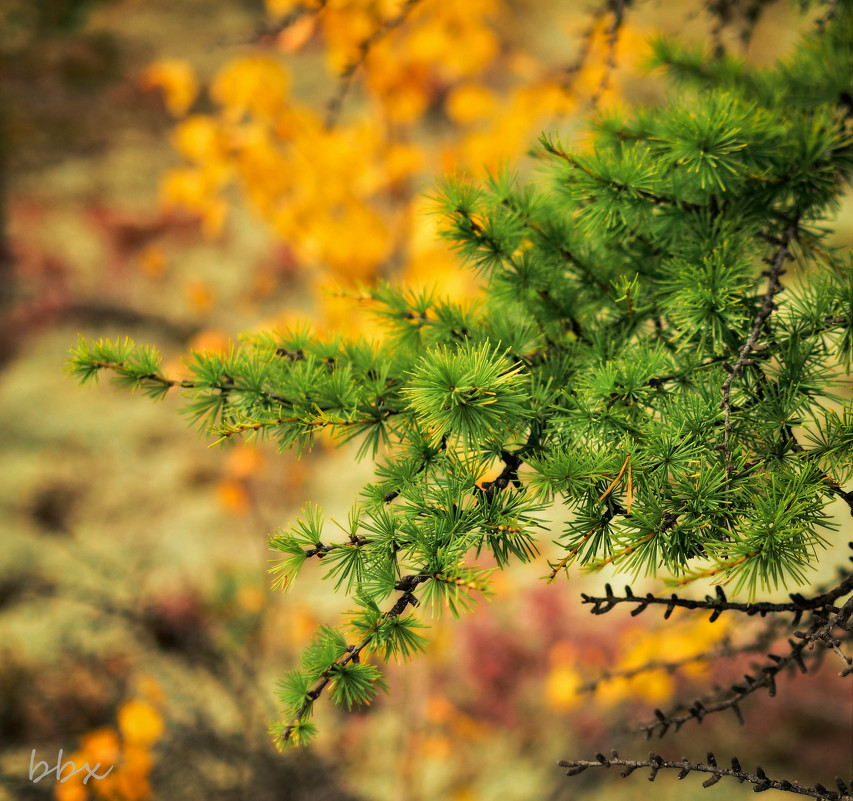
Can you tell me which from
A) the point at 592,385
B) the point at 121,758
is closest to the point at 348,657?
the point at 592,385

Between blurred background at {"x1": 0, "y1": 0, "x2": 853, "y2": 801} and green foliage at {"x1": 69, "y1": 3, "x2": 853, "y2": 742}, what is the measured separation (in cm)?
57

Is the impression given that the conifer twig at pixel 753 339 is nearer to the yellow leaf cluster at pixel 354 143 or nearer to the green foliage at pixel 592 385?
the green foliage at pixel 592 385

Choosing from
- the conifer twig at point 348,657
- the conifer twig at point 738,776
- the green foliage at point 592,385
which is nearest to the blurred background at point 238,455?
the green foliage at point 592,385

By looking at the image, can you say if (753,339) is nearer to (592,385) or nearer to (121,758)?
(592,385)

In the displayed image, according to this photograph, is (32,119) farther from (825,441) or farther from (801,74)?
(825,441)

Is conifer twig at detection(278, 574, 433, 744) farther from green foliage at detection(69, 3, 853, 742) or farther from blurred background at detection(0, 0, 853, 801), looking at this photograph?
blurred background at detection(0, 0, 853, 801)

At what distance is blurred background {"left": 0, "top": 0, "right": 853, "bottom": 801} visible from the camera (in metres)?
2.84

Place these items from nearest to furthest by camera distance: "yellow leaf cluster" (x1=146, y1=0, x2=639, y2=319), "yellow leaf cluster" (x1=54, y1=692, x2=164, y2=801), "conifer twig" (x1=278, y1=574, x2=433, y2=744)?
1. "conifer twig" (x1=278, y1=574, x2=433, y2=744)
2. "yellow leaf cluster" (x1=54, y1=692, x2=164, y2=801)
3. "yellow leaf cluster" (x1=146, y1=0, x2=639, y2=319)

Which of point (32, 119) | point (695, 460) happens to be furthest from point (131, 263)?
point (695, 460)

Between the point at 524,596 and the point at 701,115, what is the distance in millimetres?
3703

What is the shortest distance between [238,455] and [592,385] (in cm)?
406

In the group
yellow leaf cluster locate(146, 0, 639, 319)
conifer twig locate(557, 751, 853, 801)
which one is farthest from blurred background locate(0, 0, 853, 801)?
conifer twig locate(557, 751, 853, 801)

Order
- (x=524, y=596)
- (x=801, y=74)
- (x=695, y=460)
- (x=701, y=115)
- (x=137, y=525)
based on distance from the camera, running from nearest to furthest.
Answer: (x=695, y=460) → (x=701, y=115) → (x=801, y=74) → (x=524, y=596) → (x=137, y=525)

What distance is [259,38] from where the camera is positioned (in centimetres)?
140
